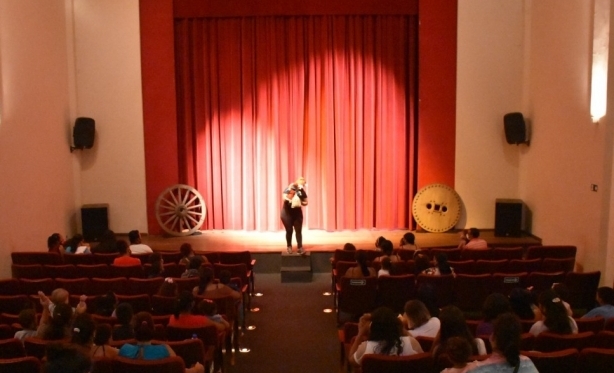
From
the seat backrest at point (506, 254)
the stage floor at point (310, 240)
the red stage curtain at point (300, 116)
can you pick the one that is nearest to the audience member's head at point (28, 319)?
the stage floor at point (310, 240)

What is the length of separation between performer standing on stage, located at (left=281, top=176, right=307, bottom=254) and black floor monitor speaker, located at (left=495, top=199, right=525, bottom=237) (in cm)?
377

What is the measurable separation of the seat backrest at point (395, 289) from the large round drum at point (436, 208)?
515 centimetres

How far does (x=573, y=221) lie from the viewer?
11.1 metres

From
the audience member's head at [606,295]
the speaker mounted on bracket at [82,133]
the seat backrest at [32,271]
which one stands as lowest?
the seat backrest at [32,271]

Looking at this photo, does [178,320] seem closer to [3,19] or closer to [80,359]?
[80,359]

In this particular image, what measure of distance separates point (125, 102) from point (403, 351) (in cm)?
975

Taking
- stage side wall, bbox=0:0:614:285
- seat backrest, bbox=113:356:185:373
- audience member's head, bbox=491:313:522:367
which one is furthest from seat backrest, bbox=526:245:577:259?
seat backrest, bbox=113:356:185:373

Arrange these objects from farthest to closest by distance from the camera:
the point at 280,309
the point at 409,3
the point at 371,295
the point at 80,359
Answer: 1. the point at 409,3
2. the point at 280,309
3. the point at 371,295
4. the point at 80,359

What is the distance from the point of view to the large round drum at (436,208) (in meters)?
13.4

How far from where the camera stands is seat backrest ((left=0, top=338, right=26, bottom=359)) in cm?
559

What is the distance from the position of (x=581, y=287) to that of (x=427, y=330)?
3274 mm

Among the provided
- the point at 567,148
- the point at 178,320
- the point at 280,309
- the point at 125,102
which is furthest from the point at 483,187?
the point at 178,320

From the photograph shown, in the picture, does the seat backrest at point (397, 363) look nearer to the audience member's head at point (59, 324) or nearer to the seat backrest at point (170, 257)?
the audience member's head at point (59, 324)

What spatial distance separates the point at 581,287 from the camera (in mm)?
8398
